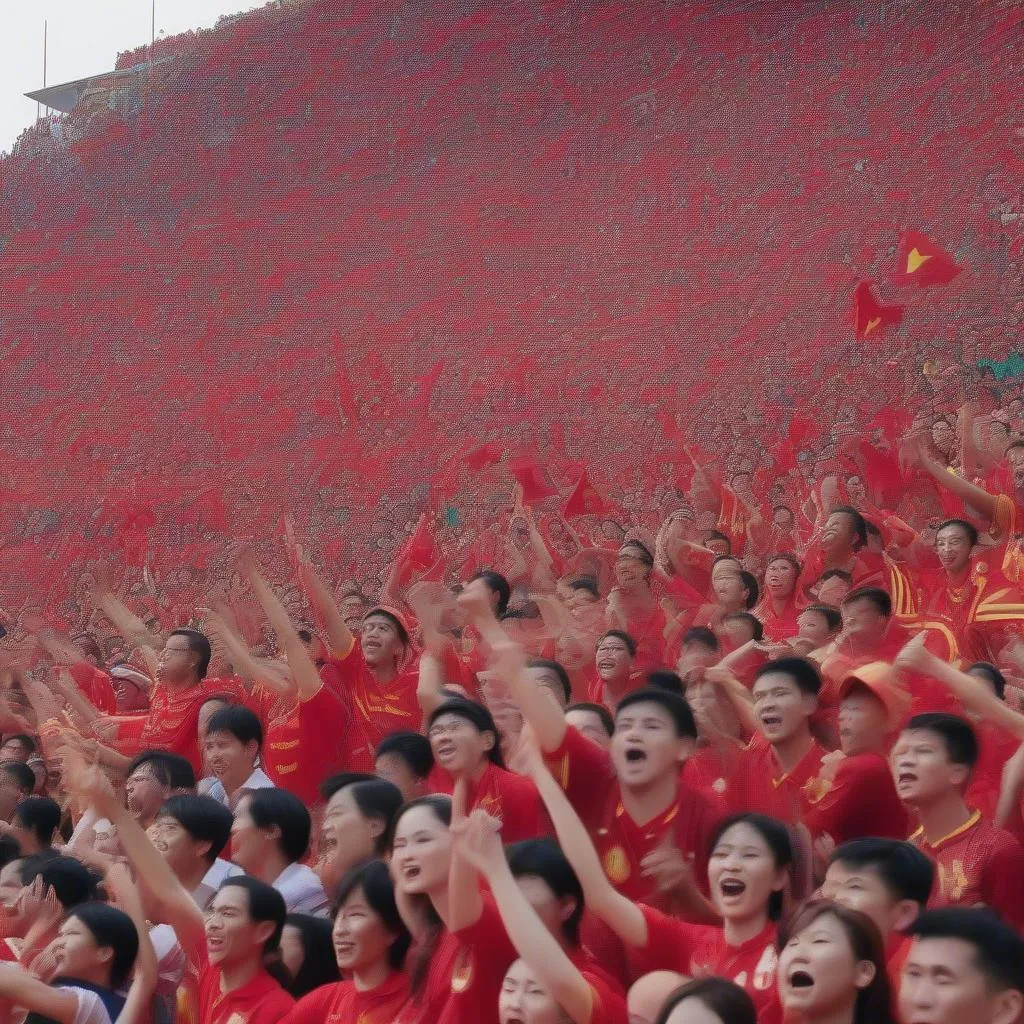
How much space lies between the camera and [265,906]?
2658 millimetres

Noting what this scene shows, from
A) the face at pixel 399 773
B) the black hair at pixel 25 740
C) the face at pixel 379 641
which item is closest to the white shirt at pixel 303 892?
the face at pixel 399 773

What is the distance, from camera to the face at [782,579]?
477cm

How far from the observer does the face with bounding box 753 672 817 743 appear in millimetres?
3139

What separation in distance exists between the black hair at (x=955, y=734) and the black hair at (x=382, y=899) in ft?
2.89

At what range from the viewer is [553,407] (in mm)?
10828

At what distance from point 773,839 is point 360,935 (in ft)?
2.09

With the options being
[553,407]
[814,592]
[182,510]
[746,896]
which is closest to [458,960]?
[746,896]

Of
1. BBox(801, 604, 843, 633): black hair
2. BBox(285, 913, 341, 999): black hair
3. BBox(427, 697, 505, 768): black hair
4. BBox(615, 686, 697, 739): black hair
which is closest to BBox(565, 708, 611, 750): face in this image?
BBox(427, 697, 505, 768): black hair

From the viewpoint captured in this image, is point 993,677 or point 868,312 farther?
point 868,312

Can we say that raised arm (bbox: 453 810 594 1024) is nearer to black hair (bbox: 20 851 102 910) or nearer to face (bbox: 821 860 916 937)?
face (bbox: 821 860 916 937)

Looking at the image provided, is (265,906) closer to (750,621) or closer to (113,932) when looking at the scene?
(113,932)

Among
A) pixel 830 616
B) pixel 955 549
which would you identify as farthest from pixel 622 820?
A: pixel 955 549

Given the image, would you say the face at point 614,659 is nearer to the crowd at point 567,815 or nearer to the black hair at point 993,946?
the crowd at point 567,815

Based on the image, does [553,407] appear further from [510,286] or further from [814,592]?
[814,592]
